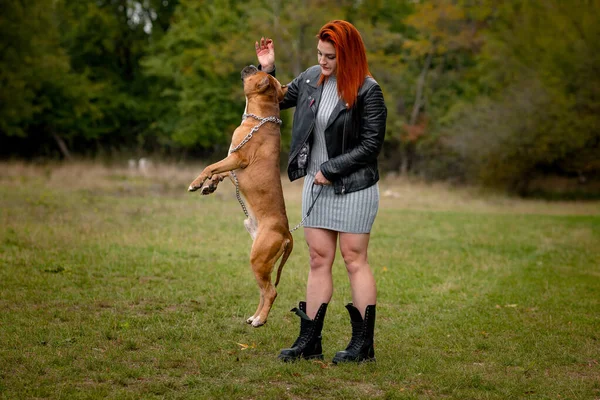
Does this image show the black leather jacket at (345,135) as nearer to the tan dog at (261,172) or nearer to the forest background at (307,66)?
the tan dog at (261,172)

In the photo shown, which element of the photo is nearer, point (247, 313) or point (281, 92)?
point (281, 92)

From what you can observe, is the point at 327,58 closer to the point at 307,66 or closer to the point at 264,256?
the point at 264,256

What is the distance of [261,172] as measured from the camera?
5031mm

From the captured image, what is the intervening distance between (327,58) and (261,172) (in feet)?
2.95

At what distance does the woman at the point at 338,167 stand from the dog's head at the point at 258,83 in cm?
20

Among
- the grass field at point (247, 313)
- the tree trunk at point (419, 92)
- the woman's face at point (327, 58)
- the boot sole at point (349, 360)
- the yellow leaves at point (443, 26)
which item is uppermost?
the yellow leaves at point (443, 26)

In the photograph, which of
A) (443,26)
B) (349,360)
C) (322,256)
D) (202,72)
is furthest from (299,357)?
(202,72)

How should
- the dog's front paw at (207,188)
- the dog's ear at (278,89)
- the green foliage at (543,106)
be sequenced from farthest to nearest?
the green foliage at (543,106), the dog's ear at (278,89), the dog's front paw at (207,188)

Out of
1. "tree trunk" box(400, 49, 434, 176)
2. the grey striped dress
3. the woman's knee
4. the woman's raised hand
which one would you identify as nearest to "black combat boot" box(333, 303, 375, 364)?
the woman's knee

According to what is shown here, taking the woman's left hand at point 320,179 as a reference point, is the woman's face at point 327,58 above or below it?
above

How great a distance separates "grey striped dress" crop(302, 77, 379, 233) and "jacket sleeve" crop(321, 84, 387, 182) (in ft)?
0.56

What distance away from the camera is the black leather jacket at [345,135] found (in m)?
4.86

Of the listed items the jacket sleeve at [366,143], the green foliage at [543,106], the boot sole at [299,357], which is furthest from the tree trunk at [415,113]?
the jacket sleeve at [366,143]

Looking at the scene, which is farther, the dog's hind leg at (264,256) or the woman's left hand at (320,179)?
the dog's hind leg at (264,256)
